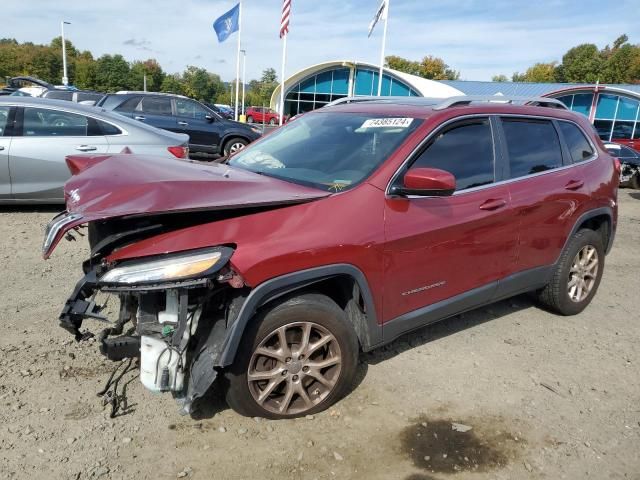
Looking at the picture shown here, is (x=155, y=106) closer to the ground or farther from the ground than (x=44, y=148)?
farther from the ground

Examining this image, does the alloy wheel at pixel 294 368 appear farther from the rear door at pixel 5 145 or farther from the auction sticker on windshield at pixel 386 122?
the rear door at pixel 5 145

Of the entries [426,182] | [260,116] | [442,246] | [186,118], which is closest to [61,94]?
[186,118]

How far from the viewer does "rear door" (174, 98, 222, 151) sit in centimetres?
1289

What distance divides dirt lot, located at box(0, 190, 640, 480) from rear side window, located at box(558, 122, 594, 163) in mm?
1543

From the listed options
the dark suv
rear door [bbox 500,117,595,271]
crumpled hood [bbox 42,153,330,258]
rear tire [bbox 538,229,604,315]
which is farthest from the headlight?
the dark suv

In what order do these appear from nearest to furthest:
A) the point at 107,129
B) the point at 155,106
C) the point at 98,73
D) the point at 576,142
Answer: the point at 576,142
the point at 107,129
the point at 155,106
the point at 98,73

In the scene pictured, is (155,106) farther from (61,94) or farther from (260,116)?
(260,116)

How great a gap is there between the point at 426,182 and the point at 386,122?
745 mm

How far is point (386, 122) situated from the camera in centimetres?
348

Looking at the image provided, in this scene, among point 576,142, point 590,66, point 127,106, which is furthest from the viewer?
point 590,66

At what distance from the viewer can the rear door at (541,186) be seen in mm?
3865

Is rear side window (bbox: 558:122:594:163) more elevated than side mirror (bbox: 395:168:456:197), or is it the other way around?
rear side window (bbox: 558:122:594:163)

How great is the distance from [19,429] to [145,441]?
0.68 meters

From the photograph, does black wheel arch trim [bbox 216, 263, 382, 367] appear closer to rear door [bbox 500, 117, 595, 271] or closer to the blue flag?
rear door [bbox 500, 117, 595, 271]
